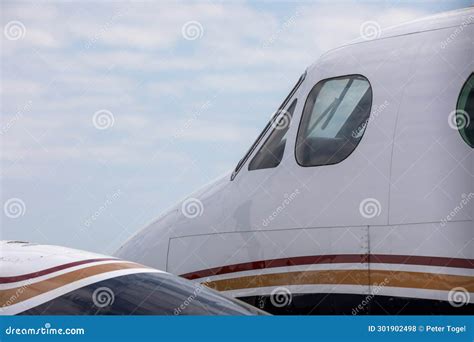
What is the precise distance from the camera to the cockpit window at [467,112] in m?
8.39

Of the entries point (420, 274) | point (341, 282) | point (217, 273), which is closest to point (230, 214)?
point (217, 273)

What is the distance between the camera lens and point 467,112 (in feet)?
27.8

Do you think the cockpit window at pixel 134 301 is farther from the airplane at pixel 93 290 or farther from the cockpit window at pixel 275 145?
the cockpit window at pixel 275 145

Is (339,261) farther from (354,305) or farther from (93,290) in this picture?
(93,290)

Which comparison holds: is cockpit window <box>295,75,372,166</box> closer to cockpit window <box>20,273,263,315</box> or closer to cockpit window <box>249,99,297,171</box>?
cockpit window <box>249,99,297,171</box>

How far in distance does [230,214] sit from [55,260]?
3.00 metres

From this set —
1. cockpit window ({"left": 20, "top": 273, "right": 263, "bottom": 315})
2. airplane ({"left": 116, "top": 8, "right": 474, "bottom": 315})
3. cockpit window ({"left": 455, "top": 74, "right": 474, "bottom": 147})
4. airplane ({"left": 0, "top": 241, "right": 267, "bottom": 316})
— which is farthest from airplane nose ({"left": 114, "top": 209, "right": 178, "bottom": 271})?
cockpit window ({"left": 455, "top": 74, "right": 474, "bottom": 147})

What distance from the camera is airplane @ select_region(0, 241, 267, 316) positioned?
671 centimetres

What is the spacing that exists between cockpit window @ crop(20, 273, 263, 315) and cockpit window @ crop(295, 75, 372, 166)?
2.69 metres

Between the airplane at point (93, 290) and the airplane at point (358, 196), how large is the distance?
1728 mm

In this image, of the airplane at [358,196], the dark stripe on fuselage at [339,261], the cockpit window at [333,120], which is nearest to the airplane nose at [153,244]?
the airplane at [358,196]
